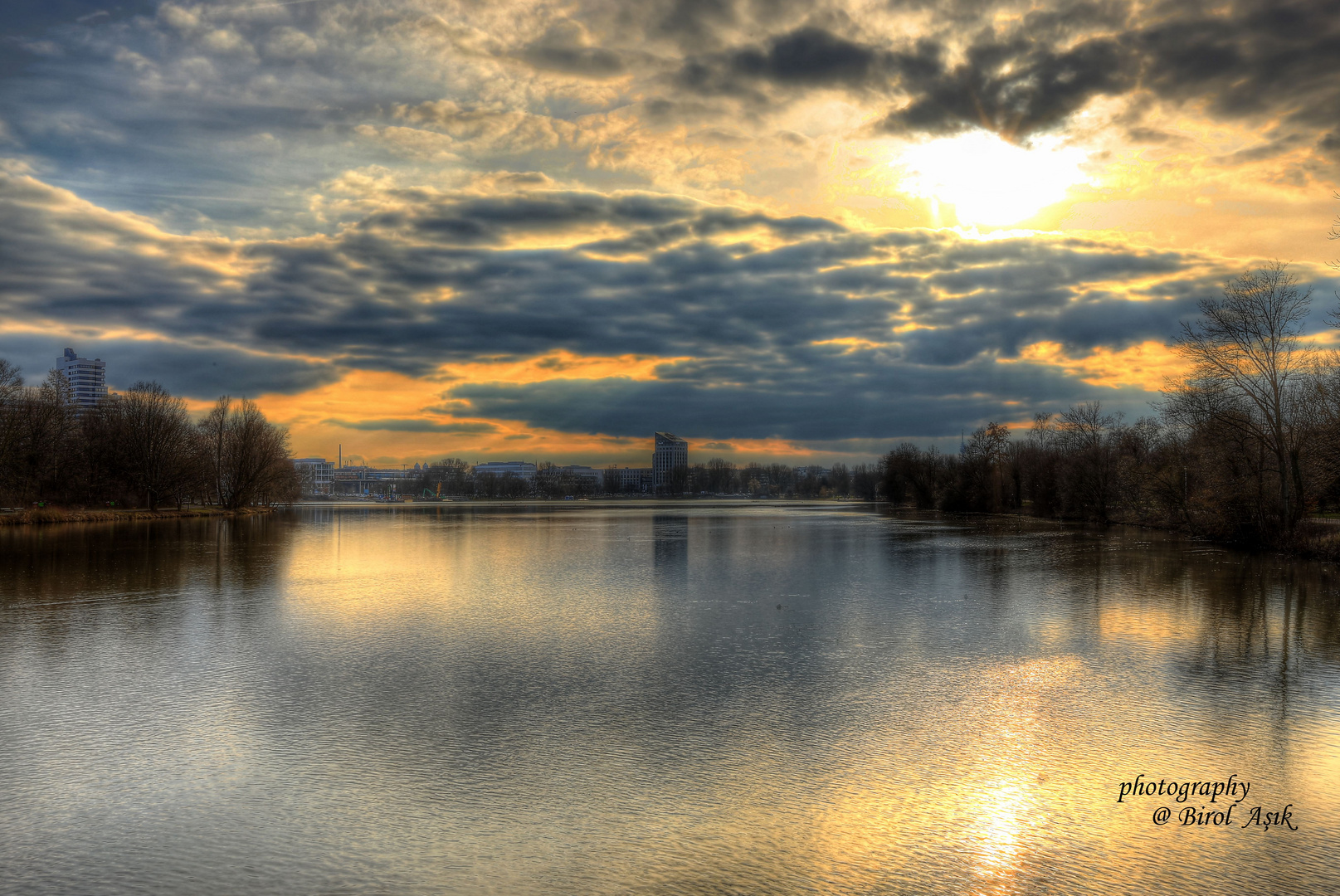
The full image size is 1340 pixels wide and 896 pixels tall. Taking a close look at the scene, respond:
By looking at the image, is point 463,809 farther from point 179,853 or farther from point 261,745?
point 261,745

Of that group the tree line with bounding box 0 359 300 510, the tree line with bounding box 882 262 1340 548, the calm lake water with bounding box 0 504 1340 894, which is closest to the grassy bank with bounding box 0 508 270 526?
the tree line with bounding box 0 359 300 510

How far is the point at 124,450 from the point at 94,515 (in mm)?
10472

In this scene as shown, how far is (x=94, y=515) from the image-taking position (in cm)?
5809

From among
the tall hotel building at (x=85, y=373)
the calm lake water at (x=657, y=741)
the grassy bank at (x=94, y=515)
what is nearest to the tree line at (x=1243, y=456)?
the calm lake water at (x=657, y=741)

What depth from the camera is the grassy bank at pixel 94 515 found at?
52.6 meters

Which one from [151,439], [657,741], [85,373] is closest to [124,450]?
[151,439]

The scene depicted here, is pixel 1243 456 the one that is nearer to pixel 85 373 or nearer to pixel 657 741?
pixel 657 741

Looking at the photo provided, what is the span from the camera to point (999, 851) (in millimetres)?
5973

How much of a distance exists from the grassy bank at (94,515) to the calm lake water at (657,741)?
41.6 m

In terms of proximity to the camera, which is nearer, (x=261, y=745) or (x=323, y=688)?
(x=261, y=745)

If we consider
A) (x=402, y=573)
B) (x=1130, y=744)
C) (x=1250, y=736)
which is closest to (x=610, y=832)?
(x=1130, y=744)

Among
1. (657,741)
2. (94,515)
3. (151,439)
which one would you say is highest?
(151,439)

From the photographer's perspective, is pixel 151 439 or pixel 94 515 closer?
pixel 94 515

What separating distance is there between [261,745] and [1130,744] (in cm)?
921
